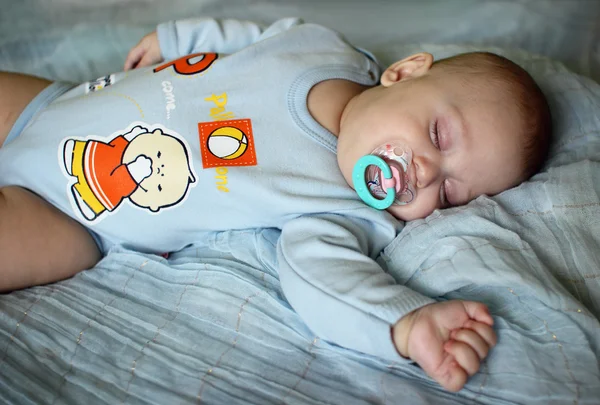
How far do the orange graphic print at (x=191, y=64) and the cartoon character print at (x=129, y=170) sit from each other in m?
0.15

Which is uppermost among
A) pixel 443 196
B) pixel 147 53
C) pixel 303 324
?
pixel 147 53

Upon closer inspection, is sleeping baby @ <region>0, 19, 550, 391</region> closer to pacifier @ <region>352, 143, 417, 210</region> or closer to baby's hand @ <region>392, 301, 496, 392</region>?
pacifier @ <region>352, 143, 417, 210</region>

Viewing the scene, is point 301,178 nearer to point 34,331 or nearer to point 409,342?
point 409,342

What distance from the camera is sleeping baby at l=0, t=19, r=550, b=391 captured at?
3.16 feet

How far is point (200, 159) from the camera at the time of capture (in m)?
1.03

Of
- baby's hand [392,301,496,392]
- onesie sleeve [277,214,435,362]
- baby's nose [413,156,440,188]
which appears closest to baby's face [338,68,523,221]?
baby's nose [413,156,440,188]

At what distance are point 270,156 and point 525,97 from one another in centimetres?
47

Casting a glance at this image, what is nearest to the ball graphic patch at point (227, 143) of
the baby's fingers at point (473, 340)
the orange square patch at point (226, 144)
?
the orange square patch at point (226, 144)

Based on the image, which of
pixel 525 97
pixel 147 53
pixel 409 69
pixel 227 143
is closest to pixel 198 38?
pixel 147 53

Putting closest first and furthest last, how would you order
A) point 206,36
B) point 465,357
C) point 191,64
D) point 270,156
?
1. point 465,357
2. point 270,156
3. point 191,64
4. point 206,36

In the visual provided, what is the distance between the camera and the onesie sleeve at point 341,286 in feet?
2.59

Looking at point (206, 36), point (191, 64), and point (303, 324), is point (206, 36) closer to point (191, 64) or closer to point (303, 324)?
point (191, 64)

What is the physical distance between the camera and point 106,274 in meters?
1.03

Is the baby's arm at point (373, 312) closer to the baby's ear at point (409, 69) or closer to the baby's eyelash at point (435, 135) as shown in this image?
the baby's eyelash at point (435, 135)
